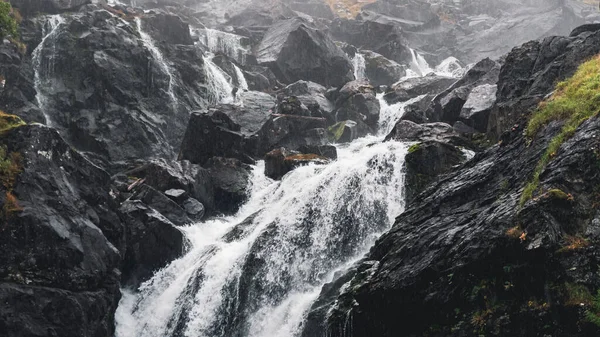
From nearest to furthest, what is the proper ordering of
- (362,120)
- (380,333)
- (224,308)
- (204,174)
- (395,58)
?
(380,333) < (224,308) < (204,174) < (362,120) < (395,58)

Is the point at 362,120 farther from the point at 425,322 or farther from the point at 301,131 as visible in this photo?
the point at 425,322

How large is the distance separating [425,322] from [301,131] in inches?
1064

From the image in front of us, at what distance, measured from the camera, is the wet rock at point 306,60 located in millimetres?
55031

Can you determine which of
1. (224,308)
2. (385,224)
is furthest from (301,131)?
(224,308)

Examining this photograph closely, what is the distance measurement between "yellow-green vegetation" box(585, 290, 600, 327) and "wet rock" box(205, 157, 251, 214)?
23.5 metres

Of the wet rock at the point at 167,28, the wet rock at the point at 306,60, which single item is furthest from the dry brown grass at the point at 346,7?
the wet rock at the point at 167,28

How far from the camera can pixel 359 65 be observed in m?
61.5

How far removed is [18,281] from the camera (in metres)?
18.3

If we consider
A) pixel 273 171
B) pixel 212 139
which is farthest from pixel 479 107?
pixel 212 139

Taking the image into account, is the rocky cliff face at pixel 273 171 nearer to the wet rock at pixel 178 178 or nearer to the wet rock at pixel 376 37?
the wet rock at pixel 178 178

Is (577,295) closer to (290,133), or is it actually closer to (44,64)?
(290,133)

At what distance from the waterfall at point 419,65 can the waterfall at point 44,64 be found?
42.5 metres

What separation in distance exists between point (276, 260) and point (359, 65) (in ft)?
142

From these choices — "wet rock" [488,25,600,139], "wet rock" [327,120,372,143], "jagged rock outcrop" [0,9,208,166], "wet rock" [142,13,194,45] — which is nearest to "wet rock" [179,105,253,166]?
"jagged rock outcrop" [0,9,208,166]
